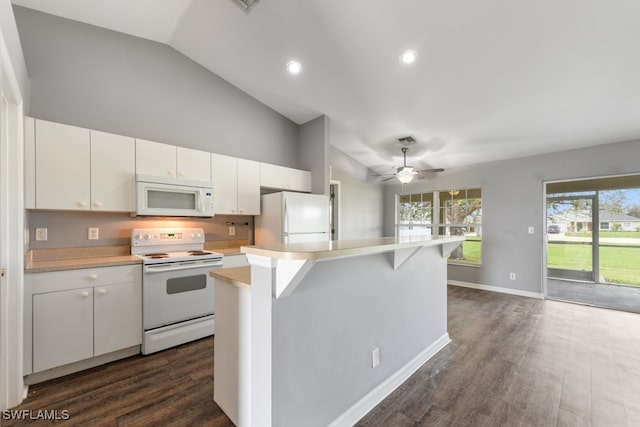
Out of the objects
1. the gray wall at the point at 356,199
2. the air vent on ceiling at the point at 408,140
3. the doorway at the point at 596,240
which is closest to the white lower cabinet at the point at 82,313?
the gray wall at the point at 356,199

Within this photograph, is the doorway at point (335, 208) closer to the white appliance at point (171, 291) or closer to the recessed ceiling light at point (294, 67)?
the recessed ceiling light at point (294, 67)

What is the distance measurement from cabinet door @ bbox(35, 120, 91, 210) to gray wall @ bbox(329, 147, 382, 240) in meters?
3.63

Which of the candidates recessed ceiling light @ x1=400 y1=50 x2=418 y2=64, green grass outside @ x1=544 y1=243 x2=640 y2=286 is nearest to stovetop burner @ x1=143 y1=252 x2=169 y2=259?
recessed ceiling light @ x1=400 y1=50 x2=418 y2=64

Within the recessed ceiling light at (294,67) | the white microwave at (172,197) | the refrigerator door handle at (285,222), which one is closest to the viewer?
the white microwave at (172,197)

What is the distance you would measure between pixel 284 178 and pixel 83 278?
2454 millimetres

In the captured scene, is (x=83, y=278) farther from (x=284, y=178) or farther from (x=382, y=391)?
(x=382, y=391)

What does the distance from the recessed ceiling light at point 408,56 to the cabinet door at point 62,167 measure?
3.05 metres

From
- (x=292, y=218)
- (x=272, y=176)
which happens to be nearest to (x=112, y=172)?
(x=272, y=176)

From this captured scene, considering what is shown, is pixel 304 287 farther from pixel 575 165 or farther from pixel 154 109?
pixel 575 165

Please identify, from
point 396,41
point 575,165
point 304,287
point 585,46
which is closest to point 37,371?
point 304,287

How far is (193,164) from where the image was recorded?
122 inches

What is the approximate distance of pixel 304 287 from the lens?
140 cm

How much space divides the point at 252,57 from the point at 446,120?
8.41 feet

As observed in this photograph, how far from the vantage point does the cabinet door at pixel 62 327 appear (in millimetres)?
2045
